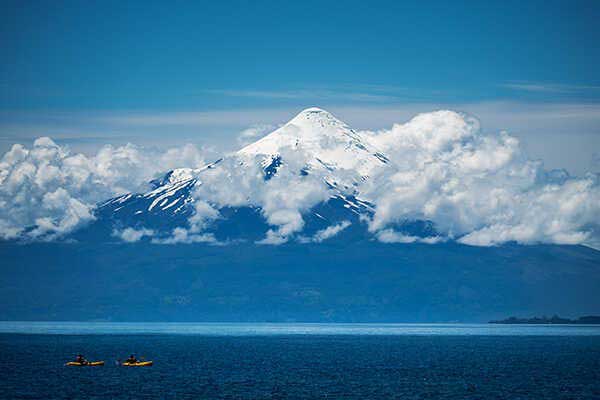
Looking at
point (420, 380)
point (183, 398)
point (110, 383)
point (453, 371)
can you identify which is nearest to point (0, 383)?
point (110, 383)

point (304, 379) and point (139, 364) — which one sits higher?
point (139, 364)

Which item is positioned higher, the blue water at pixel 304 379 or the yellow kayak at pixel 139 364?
the yellow kayak at pixel 139 364

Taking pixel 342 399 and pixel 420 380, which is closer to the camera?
pixel 342 399

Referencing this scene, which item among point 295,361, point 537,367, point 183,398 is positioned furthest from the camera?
point 295,361

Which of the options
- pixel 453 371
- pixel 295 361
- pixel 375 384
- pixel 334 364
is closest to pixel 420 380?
pixel 375 384

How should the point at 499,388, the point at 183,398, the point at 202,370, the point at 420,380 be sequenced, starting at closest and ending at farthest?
1. the point at 183,398
2. the point at 499,388
3. the point at 420,380
4. the point at 202,370

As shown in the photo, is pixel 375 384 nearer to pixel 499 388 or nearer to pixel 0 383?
pixel 499 388

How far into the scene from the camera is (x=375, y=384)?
139125 mm

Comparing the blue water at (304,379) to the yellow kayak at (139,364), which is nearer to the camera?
the blue water at (304,379)

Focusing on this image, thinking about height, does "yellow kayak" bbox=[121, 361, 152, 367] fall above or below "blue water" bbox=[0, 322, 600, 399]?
above

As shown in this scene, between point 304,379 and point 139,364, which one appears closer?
point 304,379

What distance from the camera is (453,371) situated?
536 feet

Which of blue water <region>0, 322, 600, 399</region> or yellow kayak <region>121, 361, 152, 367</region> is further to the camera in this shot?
yellow kayak <region>121, 361, 152, 367</region>

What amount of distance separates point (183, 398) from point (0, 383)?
2864cm
